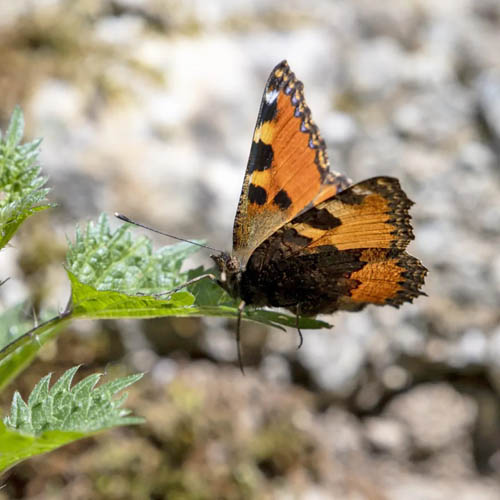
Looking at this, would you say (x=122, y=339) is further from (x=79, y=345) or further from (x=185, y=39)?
(x=185, y=39)

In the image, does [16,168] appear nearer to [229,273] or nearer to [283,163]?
[229,273]

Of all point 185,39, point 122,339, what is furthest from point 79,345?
point 185,39

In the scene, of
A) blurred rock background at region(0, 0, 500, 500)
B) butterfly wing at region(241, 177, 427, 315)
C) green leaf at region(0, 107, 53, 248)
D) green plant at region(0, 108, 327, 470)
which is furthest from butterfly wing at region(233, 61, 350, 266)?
blurred rock background at region(0, 0, 500, 500)

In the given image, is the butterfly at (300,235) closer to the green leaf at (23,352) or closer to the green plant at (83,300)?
the green plant at (83,300)

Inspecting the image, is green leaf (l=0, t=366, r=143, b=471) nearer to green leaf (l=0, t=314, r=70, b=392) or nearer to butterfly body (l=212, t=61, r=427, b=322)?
green leaf (l=0, t=314, r=70, b=392)

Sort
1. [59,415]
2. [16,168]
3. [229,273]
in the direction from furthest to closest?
[229,273] → [16,168] → [59,415]

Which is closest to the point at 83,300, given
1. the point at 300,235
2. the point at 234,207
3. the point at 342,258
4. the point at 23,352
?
the point at 23,352
